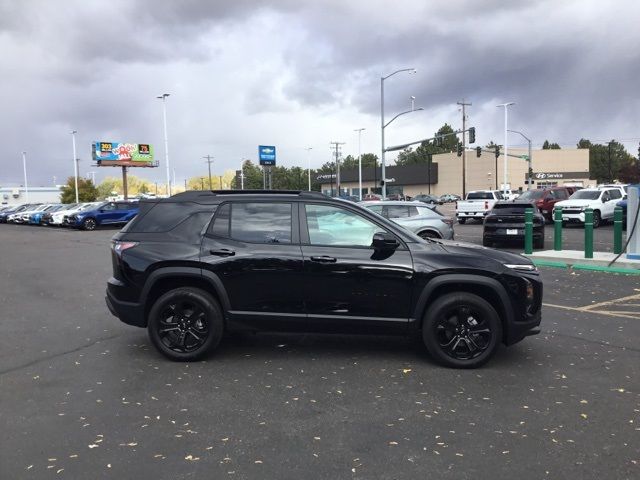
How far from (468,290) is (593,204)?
22.4m

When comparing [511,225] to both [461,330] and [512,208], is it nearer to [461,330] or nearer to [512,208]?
[512,208]

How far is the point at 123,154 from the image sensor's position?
76.7m

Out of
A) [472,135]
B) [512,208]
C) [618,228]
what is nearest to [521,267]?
[618,228]

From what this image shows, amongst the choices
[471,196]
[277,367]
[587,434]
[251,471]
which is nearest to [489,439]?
[587,434]

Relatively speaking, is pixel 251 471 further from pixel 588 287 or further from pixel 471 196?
pixel 471 196

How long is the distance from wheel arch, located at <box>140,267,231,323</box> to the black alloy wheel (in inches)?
1129

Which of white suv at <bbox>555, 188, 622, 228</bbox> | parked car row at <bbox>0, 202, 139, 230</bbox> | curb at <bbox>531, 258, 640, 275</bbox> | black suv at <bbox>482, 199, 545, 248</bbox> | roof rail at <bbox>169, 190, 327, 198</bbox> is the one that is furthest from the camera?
parked car row at <bbox>0, 202, 139, 230</bbox>

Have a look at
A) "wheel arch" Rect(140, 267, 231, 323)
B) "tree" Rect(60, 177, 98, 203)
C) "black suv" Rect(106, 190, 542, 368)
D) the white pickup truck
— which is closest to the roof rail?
"black suv" Rect(106, 190, 542, 368)

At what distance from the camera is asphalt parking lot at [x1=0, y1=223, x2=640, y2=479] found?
11.5 ft

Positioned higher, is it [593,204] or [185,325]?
[593,204]

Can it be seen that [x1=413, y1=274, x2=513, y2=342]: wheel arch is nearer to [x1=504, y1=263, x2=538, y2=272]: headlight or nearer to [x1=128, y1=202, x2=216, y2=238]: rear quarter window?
[x1=504, y1=263, x2=538, y2=272]: headlight

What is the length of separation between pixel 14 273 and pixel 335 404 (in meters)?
10.9

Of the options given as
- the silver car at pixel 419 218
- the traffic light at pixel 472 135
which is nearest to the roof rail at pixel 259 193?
the silver car at pixel 419 218

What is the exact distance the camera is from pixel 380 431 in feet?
13.0
